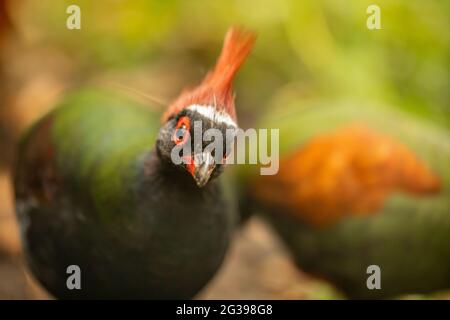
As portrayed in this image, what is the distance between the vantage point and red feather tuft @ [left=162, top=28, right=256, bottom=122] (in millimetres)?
1712

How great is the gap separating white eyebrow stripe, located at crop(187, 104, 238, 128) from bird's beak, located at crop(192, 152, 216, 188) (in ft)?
0.30

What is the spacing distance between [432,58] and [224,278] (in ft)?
6.15

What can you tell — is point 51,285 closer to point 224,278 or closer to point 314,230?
point 224,278

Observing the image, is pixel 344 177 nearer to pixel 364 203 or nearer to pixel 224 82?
pixel 364 203

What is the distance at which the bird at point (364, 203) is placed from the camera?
2.46 metres

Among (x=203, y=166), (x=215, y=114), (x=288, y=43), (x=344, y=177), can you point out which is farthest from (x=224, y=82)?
(x=288, y=43)

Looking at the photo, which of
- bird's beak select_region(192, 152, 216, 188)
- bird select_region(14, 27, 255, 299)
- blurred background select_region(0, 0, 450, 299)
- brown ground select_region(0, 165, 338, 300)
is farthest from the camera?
blurred background select_region(0, 0, 450, 299)

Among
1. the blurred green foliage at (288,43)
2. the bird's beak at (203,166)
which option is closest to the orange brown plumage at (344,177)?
the blurred green foliage at (288,43)

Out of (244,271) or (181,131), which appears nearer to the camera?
(181,131)

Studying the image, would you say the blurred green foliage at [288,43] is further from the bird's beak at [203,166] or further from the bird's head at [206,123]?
the bird's beak at [203,166]

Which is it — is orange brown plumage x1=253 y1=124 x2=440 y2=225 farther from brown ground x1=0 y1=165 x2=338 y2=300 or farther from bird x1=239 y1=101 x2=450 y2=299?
brown ground x1=0 y1=165 x2=338 y2=300

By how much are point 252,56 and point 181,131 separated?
7.44 ft

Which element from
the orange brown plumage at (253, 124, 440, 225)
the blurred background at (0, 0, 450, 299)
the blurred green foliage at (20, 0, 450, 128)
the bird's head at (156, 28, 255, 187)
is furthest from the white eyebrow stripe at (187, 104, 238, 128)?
the blurred green foliage at (20, 0, 450, 128)

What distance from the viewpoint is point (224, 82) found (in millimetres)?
1762
